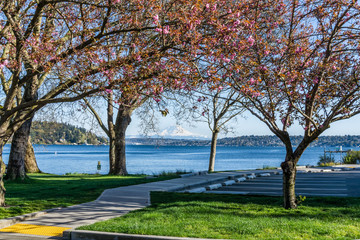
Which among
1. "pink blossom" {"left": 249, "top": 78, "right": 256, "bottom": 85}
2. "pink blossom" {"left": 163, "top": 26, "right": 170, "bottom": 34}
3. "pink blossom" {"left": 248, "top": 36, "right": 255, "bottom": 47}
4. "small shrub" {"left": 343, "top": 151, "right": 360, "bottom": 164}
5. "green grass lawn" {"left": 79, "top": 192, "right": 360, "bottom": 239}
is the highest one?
"pink blossom" {"left": 163, "top": 26, "right": 170, "bottom": 34}

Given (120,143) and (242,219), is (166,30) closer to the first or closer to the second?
(242,219)

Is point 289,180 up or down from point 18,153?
down

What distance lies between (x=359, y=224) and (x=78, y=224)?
6000 millimetres

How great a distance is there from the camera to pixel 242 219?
347 inches

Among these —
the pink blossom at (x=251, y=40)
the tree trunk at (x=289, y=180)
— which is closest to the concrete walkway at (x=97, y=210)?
the tree trunk at (x=289, y=180)

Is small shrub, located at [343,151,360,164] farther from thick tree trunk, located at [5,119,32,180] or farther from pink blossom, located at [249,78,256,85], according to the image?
pink blossom, located at [249,78,256,85]

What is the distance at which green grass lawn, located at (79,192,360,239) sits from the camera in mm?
7559

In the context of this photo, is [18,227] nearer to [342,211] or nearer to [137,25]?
[137,25]

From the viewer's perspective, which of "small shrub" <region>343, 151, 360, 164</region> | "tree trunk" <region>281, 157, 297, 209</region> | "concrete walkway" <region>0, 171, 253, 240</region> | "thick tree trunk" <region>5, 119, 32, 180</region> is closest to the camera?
"concrete walkway" <region>0, 171, 253, 240</region>

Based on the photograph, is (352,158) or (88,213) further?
(352,158)

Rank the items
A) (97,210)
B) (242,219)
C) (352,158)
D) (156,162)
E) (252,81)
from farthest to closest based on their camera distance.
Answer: (156,162)
(352,158)
(97,210)
(252,81)
(242,219)

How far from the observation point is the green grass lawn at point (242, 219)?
24.8 ft

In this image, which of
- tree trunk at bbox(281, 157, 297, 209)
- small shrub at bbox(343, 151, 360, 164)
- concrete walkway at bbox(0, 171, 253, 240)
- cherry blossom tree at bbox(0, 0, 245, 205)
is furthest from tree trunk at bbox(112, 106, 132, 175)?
small shrub at bbox(343, 151, 360, 164)

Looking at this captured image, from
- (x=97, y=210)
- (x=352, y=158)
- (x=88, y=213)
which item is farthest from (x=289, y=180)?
(x=352, y=158)
